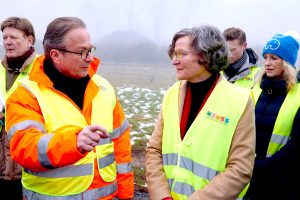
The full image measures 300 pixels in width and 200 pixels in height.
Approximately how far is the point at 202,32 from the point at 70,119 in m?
1.26

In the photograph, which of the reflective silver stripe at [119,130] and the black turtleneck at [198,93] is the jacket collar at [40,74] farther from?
the black turtleneck at [198,93]

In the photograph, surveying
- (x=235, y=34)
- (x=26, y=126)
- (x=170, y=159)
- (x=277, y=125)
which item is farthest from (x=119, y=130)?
(x=235, y=34)

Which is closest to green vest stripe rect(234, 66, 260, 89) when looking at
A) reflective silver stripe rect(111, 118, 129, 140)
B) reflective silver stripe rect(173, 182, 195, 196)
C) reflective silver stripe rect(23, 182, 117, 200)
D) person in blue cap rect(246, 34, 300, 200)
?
person in blue cap rect(246, 34, 300, 200)

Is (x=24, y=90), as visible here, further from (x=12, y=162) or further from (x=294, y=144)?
(x=294, y=144)

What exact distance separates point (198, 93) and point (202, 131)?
0.37 m

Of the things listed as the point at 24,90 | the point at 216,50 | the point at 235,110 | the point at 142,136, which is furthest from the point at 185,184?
the point at 142,136

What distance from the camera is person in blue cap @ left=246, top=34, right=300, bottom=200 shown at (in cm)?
301

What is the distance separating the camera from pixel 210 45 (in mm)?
2664

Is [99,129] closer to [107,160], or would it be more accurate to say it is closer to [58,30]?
[107,160]

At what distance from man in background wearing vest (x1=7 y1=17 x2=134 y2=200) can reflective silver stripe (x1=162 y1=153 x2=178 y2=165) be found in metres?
0.47

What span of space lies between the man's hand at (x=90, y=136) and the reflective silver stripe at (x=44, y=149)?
25cm

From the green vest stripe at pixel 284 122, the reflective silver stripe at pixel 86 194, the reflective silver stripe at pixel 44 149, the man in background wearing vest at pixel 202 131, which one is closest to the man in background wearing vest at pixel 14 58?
the reflective silver stripe at pixel 86 194

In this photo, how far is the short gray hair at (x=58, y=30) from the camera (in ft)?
8.69

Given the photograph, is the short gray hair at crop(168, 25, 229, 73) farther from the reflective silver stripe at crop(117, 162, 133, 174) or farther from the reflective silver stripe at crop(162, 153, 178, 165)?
the reflective silver stripe at crop(117, 162, 133, 174)
